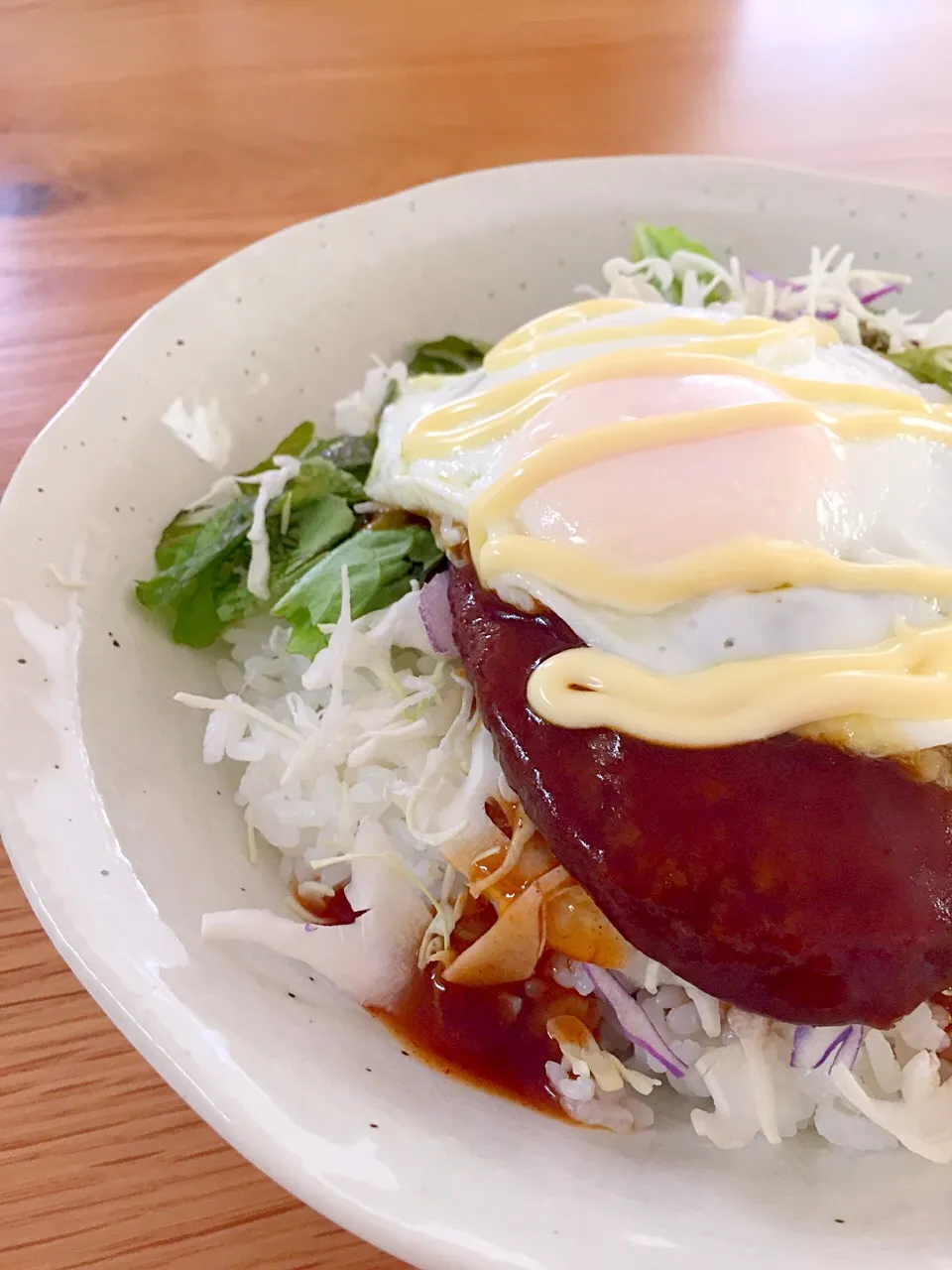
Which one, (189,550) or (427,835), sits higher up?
(189,550)

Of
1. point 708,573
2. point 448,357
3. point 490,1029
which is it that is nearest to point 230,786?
point 490,1029

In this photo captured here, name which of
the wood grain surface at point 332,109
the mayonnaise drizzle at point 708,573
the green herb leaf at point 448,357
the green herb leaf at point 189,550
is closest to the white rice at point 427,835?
the green herb leaf at point 189,550

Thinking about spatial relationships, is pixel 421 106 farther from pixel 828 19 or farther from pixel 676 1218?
pixel 676 1218

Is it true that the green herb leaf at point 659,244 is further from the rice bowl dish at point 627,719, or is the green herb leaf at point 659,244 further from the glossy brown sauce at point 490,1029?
the glossy brown sauce at point 490,1029

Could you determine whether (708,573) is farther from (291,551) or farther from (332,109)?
(332,109)

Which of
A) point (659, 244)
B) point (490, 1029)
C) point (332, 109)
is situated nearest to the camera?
point (490, 1029)

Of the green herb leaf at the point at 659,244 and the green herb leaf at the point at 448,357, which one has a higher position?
the green herb leaf at the point at 659,244

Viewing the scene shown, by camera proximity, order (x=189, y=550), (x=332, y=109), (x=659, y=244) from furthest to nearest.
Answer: (x=332, y=109), (x=659, y=244), (x=189, y=550)

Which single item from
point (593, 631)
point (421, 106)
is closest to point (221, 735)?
point (593, 631)
